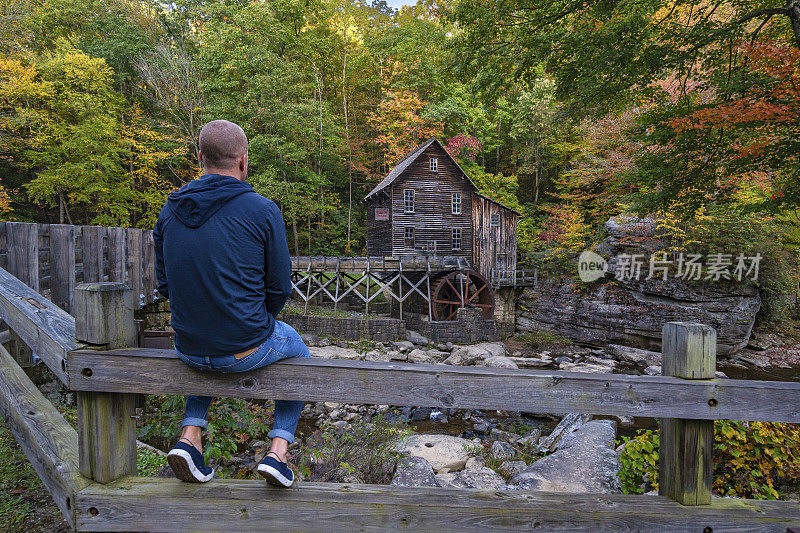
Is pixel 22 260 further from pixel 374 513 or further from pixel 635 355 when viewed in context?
pixel 635 355

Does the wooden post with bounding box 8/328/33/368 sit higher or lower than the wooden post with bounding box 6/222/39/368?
lower

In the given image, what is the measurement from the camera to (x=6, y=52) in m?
16.2

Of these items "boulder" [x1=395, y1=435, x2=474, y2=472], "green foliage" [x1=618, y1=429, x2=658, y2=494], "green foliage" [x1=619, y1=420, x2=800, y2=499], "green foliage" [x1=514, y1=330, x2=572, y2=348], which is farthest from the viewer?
"green foliage" [x1=514, y1=330, x2=572, y2=348]

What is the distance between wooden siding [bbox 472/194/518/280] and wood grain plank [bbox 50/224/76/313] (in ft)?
63.6

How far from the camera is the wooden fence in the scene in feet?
16.7

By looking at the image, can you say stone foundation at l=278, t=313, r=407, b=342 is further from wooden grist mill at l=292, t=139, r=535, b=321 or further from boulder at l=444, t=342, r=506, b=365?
wooden grist mill at l=292, t=139, r=535, b=321

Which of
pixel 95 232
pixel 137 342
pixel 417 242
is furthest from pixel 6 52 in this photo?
pixel 137 342

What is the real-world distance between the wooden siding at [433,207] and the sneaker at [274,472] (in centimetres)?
2083

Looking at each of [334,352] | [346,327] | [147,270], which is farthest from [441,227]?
[147,270]

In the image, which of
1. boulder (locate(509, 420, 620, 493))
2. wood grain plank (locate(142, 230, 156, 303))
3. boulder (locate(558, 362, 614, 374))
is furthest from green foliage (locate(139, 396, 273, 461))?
boulder (locate(558, 362, 614, 374))

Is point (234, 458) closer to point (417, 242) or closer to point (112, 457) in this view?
point (112, 457)

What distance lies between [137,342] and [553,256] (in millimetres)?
20913

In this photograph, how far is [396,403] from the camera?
1.81m

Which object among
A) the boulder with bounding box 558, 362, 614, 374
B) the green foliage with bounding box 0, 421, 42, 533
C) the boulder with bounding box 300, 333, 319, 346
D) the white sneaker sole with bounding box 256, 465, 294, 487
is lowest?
the boulder with bounding box 558, 362, 614, 374
